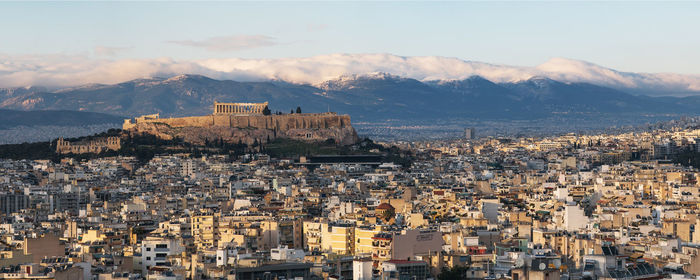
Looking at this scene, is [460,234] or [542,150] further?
[542,150]

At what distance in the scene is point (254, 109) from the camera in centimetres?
16888

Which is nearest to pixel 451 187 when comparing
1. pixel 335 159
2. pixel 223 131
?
pixel 335 159

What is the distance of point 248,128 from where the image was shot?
151250 mm

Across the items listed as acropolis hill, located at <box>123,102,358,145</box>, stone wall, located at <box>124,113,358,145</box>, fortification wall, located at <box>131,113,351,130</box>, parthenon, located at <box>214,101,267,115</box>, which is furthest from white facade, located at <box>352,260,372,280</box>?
parthenon, located at <box>214,101,267,115</box>

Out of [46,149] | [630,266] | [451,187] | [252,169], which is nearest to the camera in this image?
[630,266]

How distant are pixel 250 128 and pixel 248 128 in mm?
233

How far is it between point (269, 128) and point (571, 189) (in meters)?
75.5

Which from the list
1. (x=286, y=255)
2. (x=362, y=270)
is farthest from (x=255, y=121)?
(x=362, y=270)

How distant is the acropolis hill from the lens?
147 m

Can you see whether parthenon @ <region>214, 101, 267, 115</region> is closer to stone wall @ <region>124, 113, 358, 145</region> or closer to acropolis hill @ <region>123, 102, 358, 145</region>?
acropolis hill @ <region>123, 102, 358, 145</region>

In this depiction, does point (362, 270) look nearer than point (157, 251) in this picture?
Yes

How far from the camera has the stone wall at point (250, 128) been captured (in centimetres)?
14662

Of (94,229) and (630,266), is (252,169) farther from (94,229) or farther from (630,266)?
(630,266)

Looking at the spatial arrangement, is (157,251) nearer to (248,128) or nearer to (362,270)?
(362,270)
